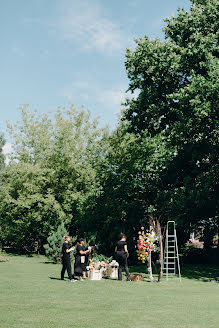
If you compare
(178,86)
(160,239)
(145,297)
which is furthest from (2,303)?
(178,86)

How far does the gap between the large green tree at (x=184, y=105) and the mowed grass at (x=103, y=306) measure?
26.6 ft

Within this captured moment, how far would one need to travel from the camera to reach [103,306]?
389 inches

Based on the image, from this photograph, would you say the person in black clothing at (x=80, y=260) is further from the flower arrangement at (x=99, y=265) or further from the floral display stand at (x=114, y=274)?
the floral display stand at (x=114, y=274)

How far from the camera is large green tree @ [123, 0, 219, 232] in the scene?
1942 centimetres

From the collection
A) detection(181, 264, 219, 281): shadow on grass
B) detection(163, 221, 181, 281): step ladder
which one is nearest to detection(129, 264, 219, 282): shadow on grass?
detection(181, 264, 219, 281): shadow on grass

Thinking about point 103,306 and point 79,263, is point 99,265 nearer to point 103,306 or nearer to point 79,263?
point 79,263

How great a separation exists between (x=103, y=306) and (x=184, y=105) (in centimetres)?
1234

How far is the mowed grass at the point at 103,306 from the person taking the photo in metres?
7.87

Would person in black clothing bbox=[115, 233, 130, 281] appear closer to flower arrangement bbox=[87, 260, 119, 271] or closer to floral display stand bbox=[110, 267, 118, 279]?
flower arrangement bbox=[87, 260, 119, 271]

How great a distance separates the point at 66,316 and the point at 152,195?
16511 millimetres

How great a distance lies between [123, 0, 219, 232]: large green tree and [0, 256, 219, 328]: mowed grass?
8113 millimetres

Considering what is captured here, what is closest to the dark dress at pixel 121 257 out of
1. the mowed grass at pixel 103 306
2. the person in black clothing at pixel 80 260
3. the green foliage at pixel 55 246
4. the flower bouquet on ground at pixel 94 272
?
the flower bouquet on ground at pixel 94 272

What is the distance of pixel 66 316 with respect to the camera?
8.40m

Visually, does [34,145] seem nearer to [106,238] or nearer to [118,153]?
[118,153]
